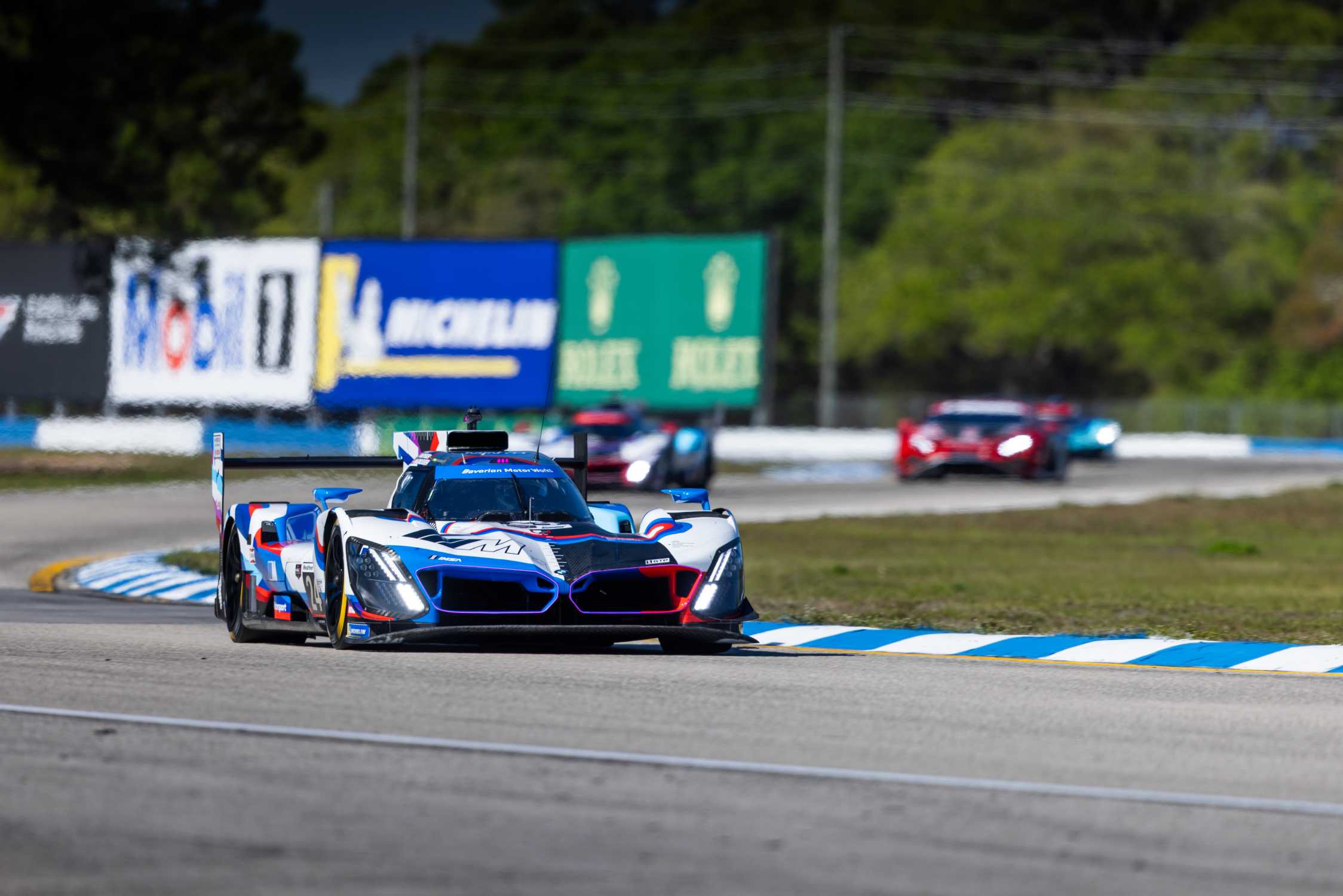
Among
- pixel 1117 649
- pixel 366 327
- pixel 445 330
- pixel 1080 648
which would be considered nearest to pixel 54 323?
pixel 366 327

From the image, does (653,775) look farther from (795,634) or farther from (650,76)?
(650,76)

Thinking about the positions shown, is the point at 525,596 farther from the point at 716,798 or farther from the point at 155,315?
the point at 155,315

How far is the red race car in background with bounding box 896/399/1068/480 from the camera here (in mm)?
36656

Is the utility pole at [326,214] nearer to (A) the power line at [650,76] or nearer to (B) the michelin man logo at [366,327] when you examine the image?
(A) the power line at [650,76]

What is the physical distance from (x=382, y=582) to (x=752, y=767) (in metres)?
4.29

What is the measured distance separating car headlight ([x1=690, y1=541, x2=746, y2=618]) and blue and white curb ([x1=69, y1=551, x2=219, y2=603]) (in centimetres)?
593

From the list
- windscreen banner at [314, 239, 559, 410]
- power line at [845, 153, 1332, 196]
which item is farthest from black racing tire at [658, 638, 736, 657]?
power line at [845, 153, 1332, 196]

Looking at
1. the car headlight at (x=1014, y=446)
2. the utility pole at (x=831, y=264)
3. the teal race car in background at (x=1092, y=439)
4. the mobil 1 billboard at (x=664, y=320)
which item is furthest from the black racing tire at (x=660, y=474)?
the utility pole at (x=831, y=264)

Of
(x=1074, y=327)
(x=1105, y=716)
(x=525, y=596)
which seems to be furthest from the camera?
(x=1074, y=327)

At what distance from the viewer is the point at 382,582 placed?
40.4 feet

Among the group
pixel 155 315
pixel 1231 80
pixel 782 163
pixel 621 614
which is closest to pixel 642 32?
pixel 782 163

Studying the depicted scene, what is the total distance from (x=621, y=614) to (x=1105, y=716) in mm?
3173

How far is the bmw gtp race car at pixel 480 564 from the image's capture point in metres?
12.3

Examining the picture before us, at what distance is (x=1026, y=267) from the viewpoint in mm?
83688
